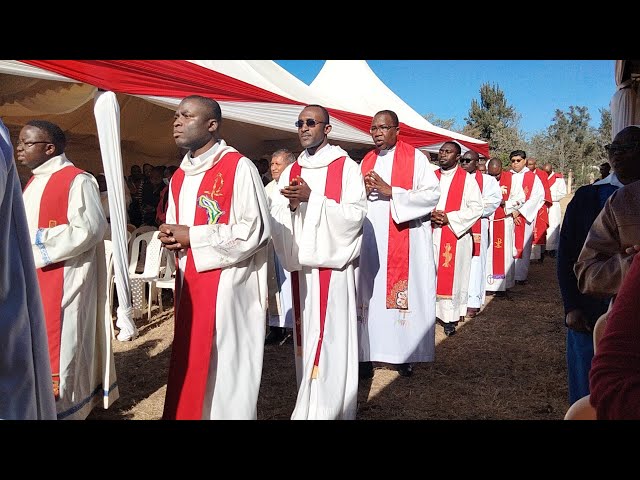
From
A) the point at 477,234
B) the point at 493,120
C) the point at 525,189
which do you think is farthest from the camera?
the point at 493,120

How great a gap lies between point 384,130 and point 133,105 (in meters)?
3.90

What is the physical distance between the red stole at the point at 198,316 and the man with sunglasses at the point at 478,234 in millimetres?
4605

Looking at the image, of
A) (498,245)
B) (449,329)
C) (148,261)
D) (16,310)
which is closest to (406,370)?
(449,329)

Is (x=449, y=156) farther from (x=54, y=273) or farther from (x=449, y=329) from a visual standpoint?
(x=54, y=273)

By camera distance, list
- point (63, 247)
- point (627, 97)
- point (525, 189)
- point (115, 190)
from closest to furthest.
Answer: point (63, 247) → point (115, 190) → point (627, 97) → point (525, 189)

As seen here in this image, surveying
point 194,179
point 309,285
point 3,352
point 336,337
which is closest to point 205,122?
point 194,179

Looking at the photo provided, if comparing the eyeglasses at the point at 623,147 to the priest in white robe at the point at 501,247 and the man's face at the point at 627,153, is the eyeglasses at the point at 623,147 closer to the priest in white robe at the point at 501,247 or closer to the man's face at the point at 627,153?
the man's face at the point at 627,153

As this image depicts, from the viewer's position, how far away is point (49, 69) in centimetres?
377

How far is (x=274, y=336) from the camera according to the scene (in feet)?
19.8

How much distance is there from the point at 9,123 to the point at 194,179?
4.81 m

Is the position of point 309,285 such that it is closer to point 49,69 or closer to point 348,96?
point 49,69

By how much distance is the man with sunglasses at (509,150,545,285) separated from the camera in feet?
30.5

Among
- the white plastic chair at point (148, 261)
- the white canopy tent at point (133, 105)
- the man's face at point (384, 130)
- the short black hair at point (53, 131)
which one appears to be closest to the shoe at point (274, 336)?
the white plastic chair at point (148, 261)

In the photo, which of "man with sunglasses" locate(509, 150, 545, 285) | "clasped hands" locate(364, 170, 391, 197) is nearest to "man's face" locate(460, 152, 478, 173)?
"man with sunglasses" locate(509, 150, 545, 285)
